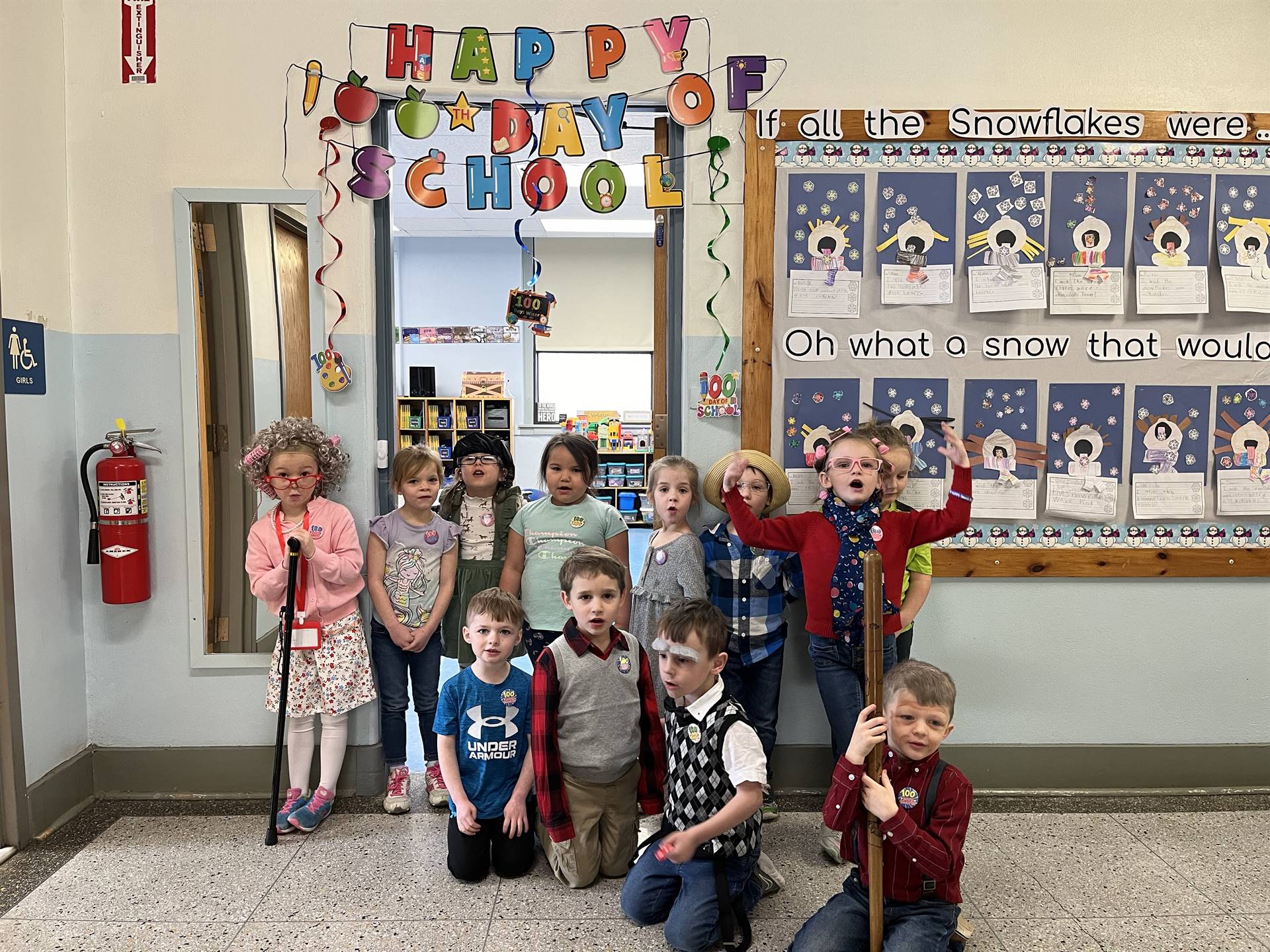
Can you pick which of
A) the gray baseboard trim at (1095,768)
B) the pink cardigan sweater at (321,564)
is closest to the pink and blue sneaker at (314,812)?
the pink cardigan sweater at (321,564)

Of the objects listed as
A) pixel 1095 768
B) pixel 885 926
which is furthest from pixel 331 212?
pixel 1095 768

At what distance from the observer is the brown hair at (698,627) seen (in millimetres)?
2004

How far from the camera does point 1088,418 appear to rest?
2.81 m

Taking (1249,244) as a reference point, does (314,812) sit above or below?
below

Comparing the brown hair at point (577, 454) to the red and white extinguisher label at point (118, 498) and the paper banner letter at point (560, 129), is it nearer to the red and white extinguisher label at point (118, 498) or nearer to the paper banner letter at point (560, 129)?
the paper banner letter at point (560, 129)

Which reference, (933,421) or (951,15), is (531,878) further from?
(951,15)

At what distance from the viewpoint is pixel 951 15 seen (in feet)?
9.03

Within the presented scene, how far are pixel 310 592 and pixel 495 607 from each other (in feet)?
2.42

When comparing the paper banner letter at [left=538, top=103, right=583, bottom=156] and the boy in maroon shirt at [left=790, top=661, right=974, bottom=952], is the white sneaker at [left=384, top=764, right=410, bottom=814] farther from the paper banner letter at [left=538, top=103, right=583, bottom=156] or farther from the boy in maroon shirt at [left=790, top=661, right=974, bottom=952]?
the paper banner letter at [left=538, top=103, right=583, bottom=156]

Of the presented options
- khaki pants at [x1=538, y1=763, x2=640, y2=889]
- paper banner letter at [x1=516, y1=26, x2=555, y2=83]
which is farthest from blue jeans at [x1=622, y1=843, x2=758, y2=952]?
paper banner letter at [x1=516, y1=26, x2=555, y2=83]

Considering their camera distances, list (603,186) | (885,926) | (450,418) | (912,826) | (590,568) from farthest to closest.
A: (450,418), (603,186), (590,568), (885,926), (912,826)

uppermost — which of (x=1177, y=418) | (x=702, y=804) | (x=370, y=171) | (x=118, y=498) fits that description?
(x=370, y=171)

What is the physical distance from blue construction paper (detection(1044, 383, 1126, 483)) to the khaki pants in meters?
1.69

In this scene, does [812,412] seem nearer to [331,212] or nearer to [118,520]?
[331,212]
